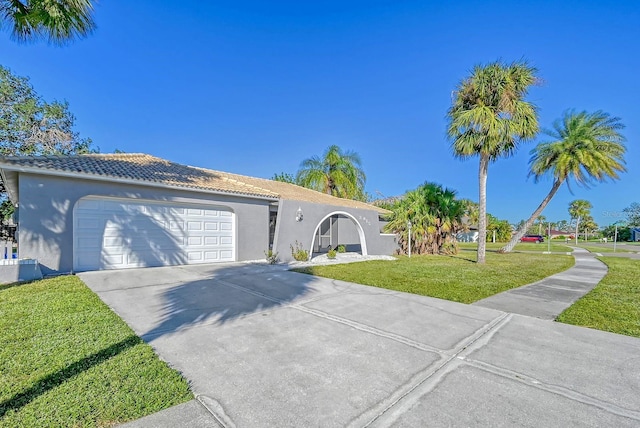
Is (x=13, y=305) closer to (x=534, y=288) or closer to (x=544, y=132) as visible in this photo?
(x=534, y=288)

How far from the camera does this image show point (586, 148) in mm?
19406

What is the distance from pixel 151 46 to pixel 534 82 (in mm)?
18268

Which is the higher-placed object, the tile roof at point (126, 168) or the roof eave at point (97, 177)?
the tile roof at point (126, 168)

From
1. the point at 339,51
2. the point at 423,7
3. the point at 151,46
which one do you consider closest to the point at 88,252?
the point at 151,46

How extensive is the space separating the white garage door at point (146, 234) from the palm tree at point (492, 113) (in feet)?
38.7

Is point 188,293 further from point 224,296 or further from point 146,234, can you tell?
point 146,234

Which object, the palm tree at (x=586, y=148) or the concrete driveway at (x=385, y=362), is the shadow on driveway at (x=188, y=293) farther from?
the palm tree at (x=586, y=148)

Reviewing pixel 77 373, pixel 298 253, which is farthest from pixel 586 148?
pixel 77 373

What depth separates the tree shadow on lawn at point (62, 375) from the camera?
2510 millimetres

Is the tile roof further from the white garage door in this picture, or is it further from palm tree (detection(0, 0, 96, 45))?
palm tree (detection(0, 0, 96, 45))

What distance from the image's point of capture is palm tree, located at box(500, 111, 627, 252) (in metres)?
19.3

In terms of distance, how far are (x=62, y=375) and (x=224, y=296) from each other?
364 cm

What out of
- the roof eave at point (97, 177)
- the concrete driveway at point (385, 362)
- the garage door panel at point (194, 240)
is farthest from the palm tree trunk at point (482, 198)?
the garage door panel at point (194, 240)

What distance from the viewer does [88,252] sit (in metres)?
9.46
